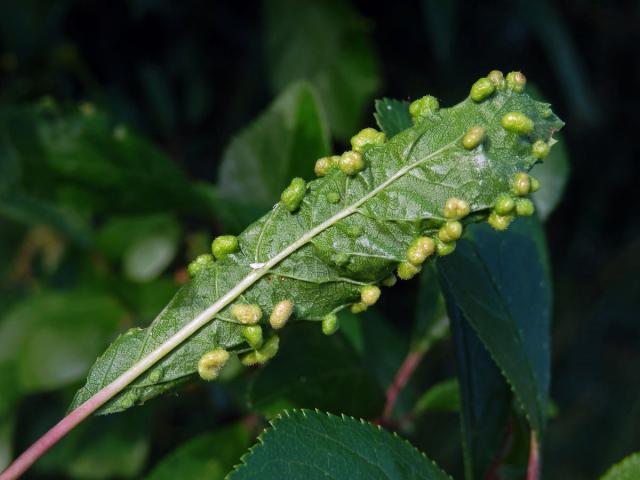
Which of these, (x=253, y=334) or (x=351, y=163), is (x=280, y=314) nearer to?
(x=253, y=334)

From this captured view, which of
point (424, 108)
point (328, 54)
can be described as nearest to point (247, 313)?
point (424, 108)

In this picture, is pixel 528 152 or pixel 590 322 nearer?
pixel 528 152

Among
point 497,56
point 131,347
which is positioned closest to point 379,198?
point 131,347

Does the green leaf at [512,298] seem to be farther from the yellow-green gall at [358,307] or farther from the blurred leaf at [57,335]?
the blurred leaf at [57,335]

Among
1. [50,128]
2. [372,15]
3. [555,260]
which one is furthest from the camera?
[555,260]

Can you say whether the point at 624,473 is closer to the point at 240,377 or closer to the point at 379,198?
the point at 379,198

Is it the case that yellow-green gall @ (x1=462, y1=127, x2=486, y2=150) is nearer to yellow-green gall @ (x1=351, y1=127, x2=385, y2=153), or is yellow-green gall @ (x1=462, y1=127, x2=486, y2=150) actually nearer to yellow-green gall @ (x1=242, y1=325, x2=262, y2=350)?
yellow-green gall @ (x1=351, y1=127, x2=385, y2=153)

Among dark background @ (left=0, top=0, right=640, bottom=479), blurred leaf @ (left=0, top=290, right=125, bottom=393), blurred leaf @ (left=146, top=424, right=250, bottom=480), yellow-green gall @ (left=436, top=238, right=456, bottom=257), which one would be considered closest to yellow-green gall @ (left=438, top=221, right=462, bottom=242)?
yellow-green gall @ (left=436, top=238, right=456, bottom=257)
